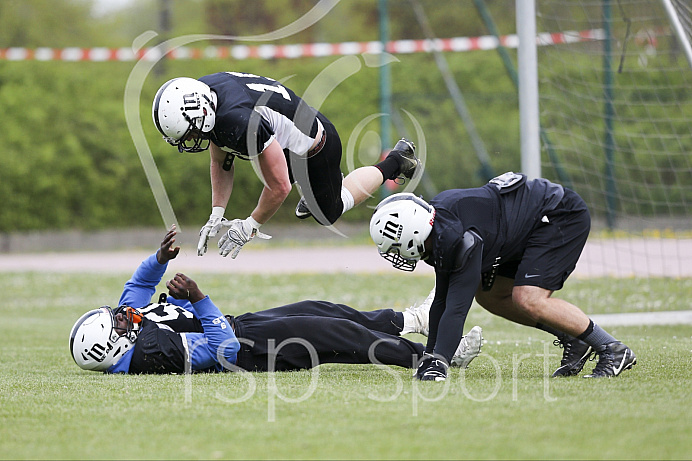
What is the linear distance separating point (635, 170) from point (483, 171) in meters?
3.09

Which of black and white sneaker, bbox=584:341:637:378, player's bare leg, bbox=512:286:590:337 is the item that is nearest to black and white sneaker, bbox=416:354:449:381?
player's bare leg, bbox=512:286:590:337

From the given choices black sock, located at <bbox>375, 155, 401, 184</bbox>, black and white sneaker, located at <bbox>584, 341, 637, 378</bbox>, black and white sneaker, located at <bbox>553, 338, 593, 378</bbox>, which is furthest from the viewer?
black sock, located at <bbox>375, 155, 401, 184</bbox>

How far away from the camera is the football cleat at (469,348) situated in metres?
5.79

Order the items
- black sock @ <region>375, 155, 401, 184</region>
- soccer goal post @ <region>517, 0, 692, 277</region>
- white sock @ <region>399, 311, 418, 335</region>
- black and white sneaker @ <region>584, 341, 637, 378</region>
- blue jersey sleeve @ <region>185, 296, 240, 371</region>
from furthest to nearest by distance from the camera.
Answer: soccer goal post @ <region>517, 0, 692, 277</region>, black sock @ <region>375, 155, 401, 184</region>, white sock @ <region>399, 311, 418, 335</region>, blue jersey sleeve @ <region>185, 296, 240, 371</region>, black and white sneaker @ <region>584, 341, 637, 378</region>

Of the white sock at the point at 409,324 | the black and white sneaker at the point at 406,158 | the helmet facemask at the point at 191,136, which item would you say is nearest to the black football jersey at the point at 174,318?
the helmet facemask at the point at 191,136

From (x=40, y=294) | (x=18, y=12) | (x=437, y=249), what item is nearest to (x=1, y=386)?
(x=437, y=249)

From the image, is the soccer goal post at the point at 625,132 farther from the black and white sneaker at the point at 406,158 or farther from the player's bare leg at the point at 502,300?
the player's bare leg at the point at 502,300

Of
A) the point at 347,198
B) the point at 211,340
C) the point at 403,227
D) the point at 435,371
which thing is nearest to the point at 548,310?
the point at 435,371

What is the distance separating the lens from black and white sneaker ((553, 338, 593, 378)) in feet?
18.9

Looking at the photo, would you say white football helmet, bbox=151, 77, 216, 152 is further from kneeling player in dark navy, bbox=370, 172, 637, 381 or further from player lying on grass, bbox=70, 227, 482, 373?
kneeling player in dark navy, bbox=370, 172, 637, 381

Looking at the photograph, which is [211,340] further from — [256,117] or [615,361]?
[615,361]

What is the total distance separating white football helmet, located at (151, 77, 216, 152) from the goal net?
6156 millimetres

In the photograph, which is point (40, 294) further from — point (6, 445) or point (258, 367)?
point (6, 445)

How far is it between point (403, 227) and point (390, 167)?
215 centimetres
